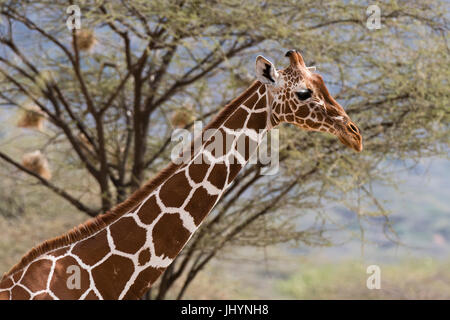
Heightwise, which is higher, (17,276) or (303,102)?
(303,102)

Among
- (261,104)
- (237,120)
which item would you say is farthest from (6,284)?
(261,104)

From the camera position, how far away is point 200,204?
2.51 meters

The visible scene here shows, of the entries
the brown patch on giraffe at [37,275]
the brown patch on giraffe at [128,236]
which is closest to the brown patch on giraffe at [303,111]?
the brown patch on giraffe at [128,236]

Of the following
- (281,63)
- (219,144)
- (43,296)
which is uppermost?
(281,63)

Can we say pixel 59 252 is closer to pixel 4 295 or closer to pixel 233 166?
pixel 4 295

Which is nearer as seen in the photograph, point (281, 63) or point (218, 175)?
point (218, 175)

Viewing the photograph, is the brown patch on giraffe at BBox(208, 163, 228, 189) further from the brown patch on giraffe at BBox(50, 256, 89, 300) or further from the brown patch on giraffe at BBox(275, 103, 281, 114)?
the brown patch on giraffe at BBox(50, 256, 89, 300)

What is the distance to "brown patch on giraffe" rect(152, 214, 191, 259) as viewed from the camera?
2.47 m

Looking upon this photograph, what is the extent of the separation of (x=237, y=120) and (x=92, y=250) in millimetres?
779

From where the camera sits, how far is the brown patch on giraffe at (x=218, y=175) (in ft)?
8.29

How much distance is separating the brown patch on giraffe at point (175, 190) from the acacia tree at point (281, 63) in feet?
8.90

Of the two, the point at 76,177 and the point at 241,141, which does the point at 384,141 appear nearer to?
the point at 241,141

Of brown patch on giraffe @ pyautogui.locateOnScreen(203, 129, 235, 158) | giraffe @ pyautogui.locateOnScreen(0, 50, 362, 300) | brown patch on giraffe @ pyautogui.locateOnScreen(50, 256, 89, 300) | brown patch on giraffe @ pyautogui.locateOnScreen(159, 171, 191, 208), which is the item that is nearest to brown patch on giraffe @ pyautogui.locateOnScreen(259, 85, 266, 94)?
giraffe @ pyautogui.locateOnScreen(0, 50, 362, 300)

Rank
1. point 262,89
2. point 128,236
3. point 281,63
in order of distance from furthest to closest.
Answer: point 281,63 < point 262,89 < point 128,236
